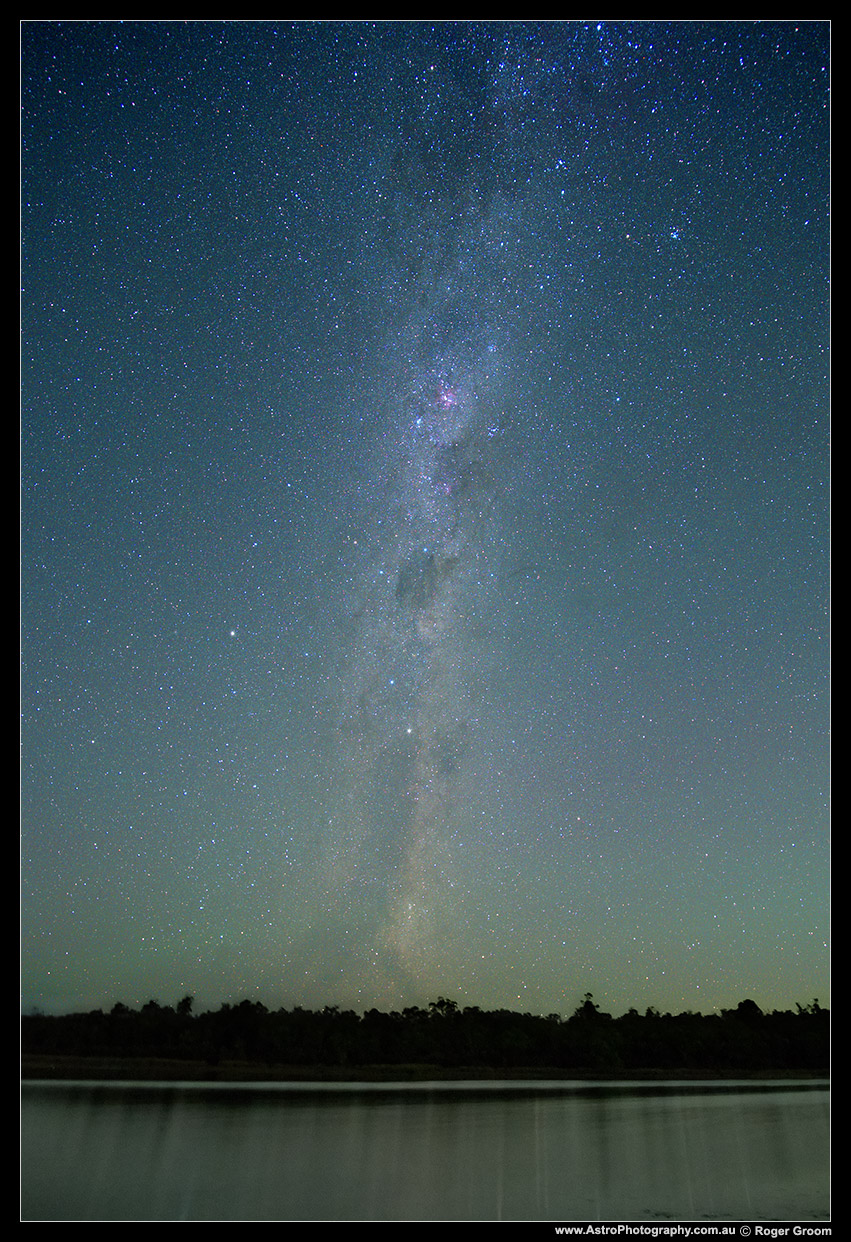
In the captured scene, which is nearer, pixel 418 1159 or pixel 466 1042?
pixel 418 1159

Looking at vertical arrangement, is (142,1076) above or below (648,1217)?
below

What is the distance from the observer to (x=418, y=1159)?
45.7ft

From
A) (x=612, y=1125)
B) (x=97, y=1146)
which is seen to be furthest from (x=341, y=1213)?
(x=612, y=1125)

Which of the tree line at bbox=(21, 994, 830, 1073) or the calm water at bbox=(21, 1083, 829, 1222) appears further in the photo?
the tree line at bbox=(21, 994, 830, 1073)

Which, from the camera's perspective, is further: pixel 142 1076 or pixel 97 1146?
pixel 142 1076

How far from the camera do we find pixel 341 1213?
11.2 metres

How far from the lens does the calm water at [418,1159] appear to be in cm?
1125

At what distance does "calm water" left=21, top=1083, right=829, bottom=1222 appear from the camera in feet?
36.9

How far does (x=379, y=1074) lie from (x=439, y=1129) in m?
11.7

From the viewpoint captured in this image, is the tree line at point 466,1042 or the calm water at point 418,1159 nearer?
the calm water at point 418,1159

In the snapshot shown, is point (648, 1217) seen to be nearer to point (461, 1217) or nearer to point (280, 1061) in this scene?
point (461, 1217)
